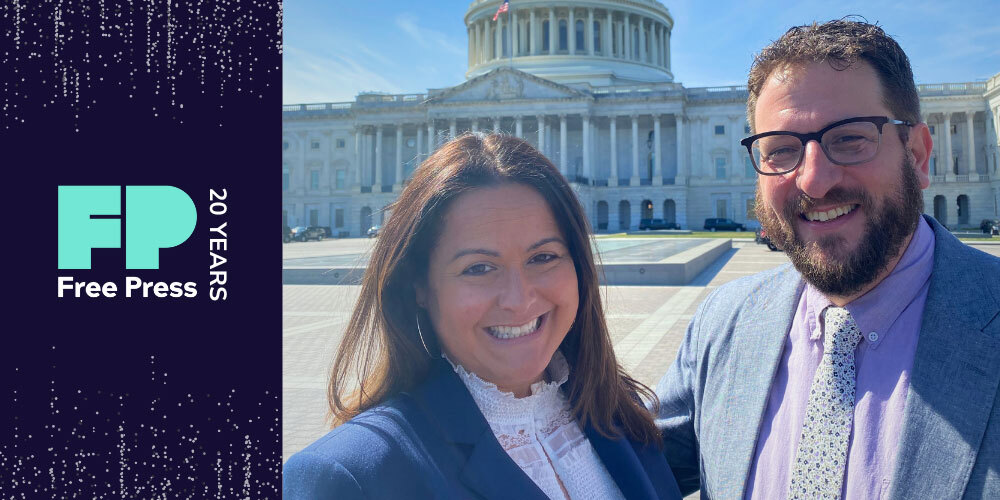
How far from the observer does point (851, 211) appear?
99.3 inches

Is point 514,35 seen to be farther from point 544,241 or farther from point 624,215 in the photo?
point 544,241

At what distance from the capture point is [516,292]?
244cm

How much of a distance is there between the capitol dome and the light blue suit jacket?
8137cm

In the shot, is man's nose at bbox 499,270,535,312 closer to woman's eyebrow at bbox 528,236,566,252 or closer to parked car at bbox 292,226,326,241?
woman's eyebrow at bbox 528,236,566,252

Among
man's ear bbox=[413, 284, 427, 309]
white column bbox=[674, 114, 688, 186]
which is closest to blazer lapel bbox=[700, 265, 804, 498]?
man's ear bbox=[413, 284, 427, 309]

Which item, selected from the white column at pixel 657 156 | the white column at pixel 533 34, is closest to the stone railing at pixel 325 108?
the white column at pixel 533 34

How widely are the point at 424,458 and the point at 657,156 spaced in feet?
247

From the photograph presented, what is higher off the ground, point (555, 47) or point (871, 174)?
point (555, 47)

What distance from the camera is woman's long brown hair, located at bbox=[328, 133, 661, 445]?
2.49m

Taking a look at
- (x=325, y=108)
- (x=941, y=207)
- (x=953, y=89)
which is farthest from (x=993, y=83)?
(x=325, y=108)

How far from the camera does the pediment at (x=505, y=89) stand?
72.1m
